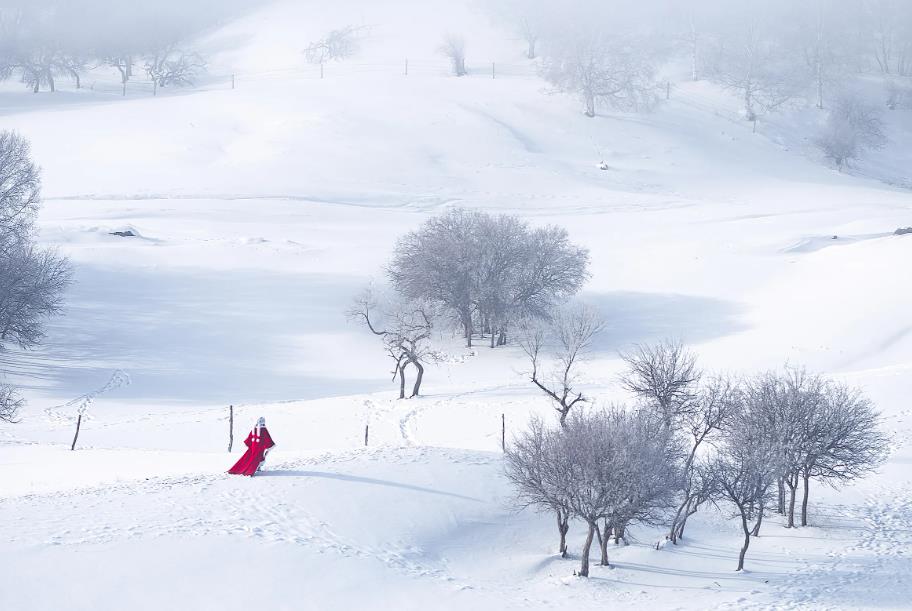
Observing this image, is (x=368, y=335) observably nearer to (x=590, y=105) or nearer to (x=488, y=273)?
(x=488, y=273)

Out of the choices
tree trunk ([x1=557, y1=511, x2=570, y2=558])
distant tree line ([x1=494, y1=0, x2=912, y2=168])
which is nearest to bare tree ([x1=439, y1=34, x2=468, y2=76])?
distant tree line ([x1=494, y1=0, x2=912, y2=168])

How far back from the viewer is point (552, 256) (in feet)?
153

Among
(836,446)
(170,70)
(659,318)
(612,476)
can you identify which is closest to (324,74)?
(170,70)

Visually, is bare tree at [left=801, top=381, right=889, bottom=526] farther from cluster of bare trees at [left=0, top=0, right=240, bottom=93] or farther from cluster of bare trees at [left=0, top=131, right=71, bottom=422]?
cluster of bare trees at [left=0, top=0, right=240, bottom=93]

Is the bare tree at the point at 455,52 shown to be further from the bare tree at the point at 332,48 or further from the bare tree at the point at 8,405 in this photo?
the bare tree at the point at 8,405

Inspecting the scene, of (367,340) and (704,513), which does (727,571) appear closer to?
(704,513)

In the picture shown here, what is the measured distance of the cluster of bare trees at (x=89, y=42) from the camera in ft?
325

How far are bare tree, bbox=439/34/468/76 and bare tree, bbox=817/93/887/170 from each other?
35199mm

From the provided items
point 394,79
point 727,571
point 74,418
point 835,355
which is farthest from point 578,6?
point 727,571

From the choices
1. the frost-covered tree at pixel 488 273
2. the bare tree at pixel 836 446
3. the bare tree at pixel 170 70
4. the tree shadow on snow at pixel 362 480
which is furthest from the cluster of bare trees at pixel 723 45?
the tree shadow on snow at pixel 362 480

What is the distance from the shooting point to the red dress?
66.7 feet

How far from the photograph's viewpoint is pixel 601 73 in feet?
278

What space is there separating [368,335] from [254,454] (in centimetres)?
2338

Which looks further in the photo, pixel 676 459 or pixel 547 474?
pixel 676 459
